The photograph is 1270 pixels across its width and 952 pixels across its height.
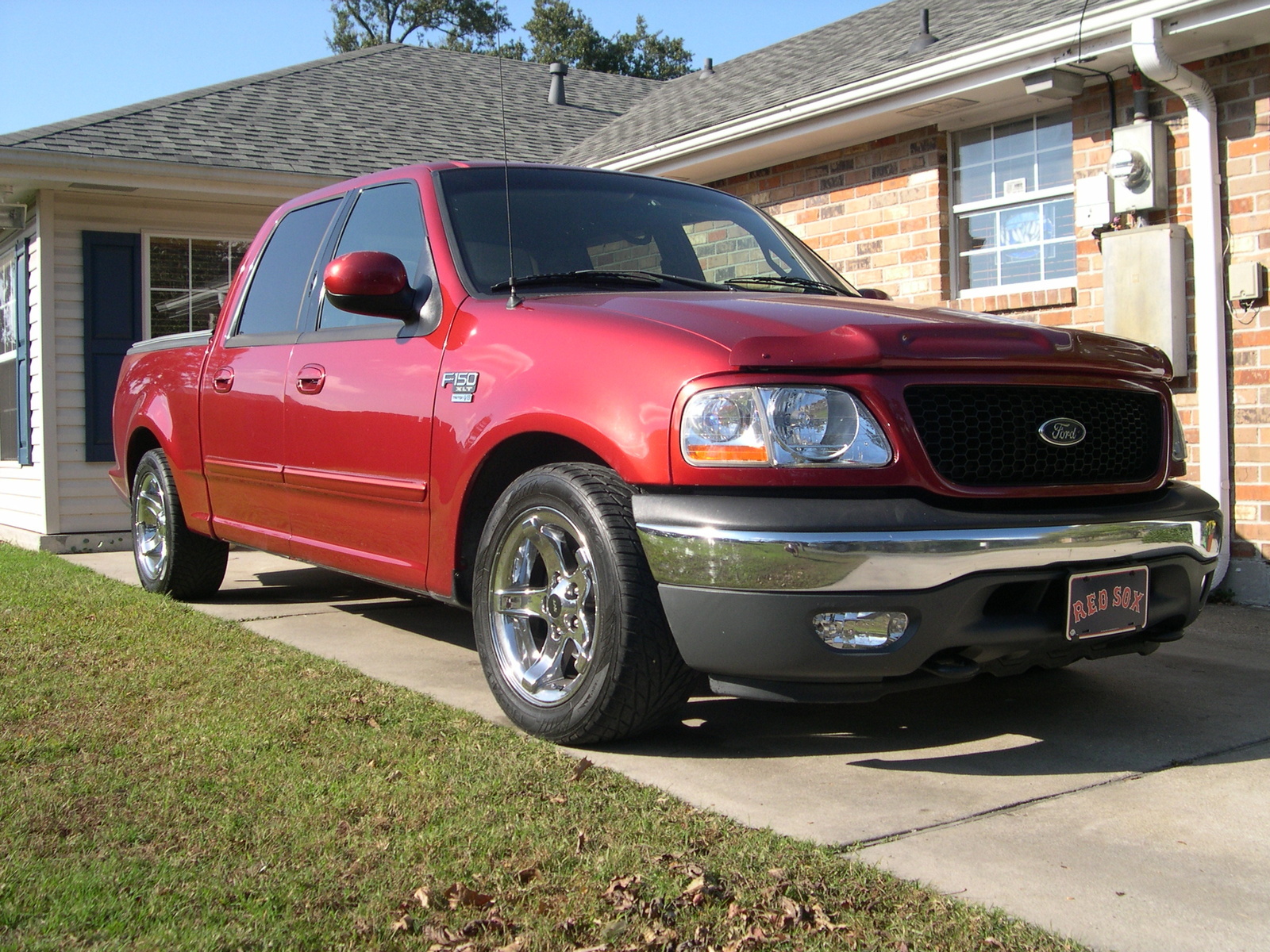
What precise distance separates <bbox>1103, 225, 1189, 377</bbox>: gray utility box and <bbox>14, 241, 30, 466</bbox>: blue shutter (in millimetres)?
8470

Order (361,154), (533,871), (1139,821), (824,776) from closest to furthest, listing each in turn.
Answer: (533,871)
(1139,821)
(824,776)
(361,154)

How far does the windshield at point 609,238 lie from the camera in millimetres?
4199

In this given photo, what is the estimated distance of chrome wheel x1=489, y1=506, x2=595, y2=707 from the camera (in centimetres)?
346

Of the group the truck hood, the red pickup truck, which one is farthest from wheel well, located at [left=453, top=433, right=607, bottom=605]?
the truck hood

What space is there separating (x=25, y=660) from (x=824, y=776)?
3.17 metres

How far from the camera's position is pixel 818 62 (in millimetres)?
9562

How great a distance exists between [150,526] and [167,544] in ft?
1.33

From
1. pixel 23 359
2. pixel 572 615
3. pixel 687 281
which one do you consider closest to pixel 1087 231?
pixel 687 281

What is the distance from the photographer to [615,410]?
130 inches

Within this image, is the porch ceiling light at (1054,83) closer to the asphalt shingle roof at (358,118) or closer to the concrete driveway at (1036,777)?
the concrete driveway at (1036,777)

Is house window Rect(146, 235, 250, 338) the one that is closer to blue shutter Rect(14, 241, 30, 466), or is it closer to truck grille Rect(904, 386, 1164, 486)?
blue shutter Rect(14, 241, 30, 466)

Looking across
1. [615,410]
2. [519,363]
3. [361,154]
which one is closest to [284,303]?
[519,363]

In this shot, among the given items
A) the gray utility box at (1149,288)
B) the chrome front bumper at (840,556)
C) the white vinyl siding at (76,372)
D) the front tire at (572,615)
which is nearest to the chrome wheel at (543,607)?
the front tire at (572,615)

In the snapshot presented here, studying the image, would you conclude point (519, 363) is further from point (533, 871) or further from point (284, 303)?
point (284, 303)
